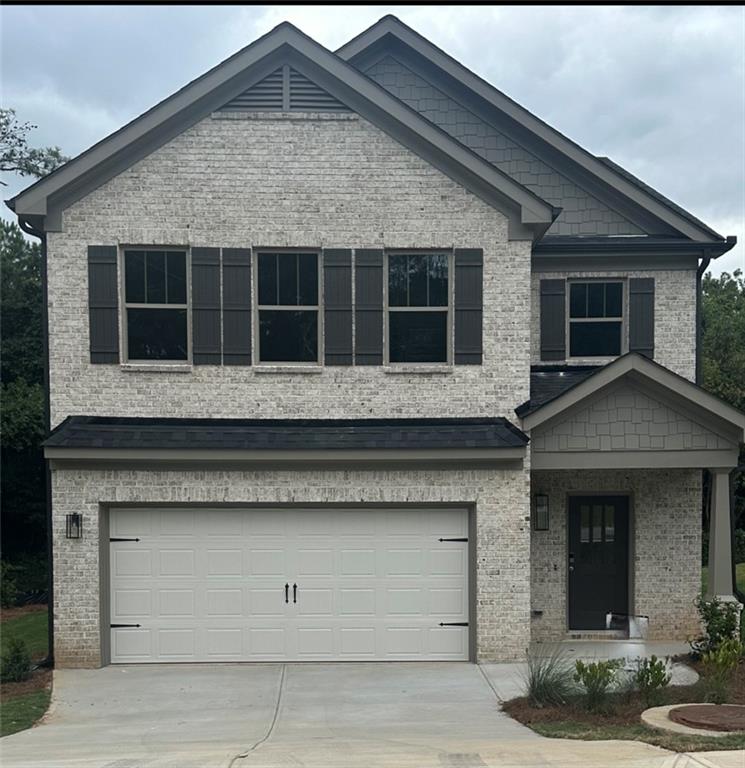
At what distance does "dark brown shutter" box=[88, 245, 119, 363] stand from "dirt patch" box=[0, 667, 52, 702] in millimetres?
4451

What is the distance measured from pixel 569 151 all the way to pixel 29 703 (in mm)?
11817

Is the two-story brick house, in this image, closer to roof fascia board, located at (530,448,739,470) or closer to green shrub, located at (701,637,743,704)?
roof fascia board, located at (530,448,739,470)

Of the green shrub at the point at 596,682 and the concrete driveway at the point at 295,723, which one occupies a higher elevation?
the green shrub at the point at 596,682

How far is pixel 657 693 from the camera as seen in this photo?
8.98 metres

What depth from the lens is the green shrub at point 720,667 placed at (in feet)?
29.5

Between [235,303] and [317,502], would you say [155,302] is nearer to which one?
[235,303]

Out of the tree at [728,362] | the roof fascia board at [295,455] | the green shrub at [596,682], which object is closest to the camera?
the green shrub at [596,682]

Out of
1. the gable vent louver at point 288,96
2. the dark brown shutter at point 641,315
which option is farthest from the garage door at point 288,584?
the gable vent louver at point 288,96

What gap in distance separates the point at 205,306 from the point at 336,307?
1932 millimetres

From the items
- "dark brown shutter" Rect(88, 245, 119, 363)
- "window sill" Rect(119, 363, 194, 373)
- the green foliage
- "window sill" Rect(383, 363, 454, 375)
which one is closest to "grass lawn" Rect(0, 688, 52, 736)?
"window sill" Rect(119, 363, 194, 373)

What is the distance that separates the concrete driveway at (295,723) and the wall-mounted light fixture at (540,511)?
2.75m

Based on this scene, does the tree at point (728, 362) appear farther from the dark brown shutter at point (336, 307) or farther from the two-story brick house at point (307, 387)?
the dark brown shutter at point (336, 307)

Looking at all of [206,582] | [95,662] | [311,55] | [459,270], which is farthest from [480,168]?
[95,662]

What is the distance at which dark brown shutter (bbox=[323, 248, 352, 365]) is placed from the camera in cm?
1183
